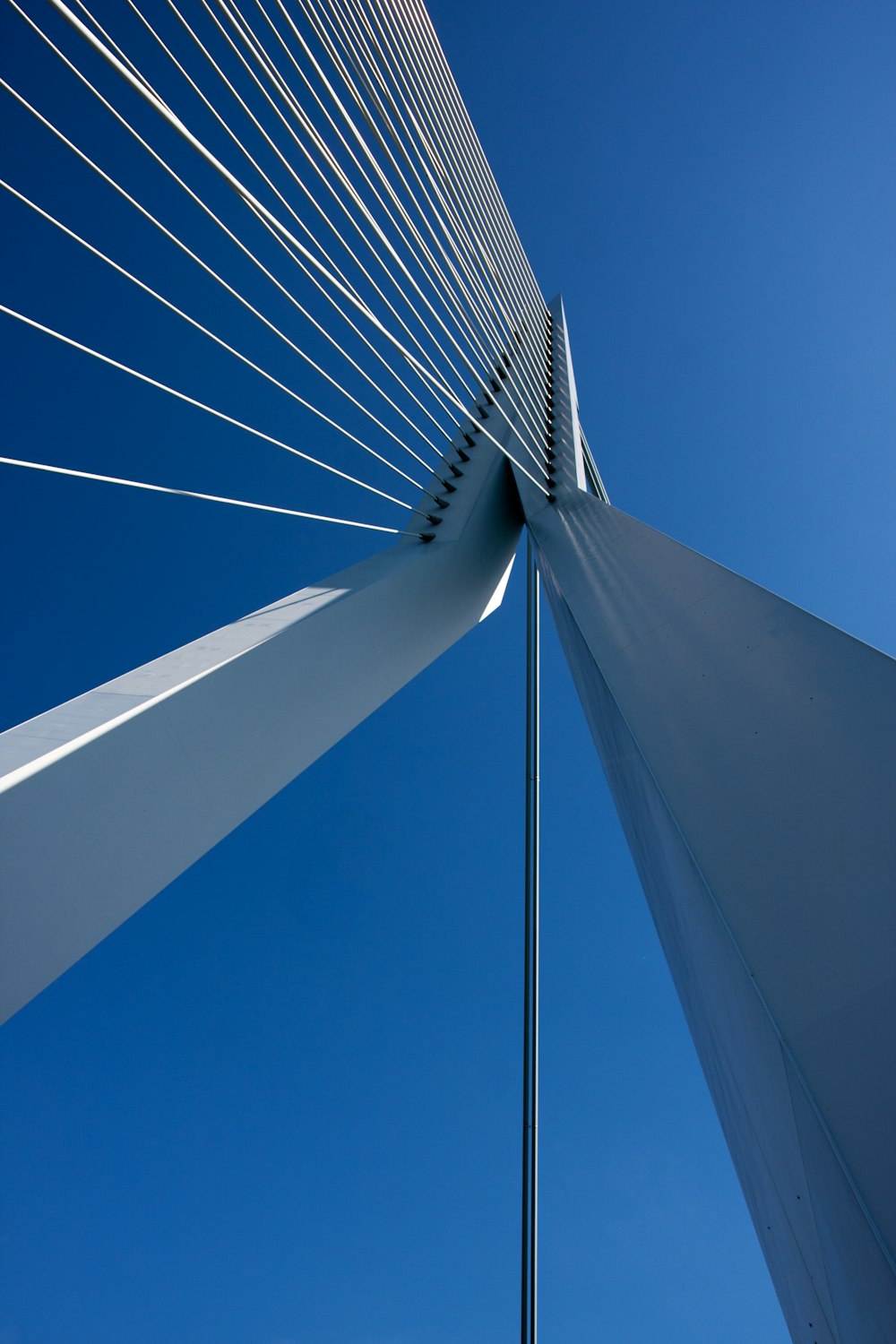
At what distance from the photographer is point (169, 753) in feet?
5.80

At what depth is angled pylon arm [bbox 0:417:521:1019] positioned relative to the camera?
4.71 feet

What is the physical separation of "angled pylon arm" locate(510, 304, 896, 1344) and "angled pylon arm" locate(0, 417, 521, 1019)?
2.98 feet

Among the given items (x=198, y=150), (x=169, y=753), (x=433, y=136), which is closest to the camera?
(x=198, y=150)

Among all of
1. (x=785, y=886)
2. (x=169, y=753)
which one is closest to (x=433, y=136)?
(x=169, y=753)

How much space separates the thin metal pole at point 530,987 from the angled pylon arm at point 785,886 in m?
0.87

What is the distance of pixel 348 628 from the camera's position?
2600mm

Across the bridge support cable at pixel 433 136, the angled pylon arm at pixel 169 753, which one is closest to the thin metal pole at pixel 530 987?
the angled pylon arm at pixel 169 753

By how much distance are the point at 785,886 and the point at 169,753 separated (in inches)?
50.4

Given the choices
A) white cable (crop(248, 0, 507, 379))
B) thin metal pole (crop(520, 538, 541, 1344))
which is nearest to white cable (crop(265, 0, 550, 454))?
white cable (crop(248, 0, 507, 379))

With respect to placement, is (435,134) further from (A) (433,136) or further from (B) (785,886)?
(B) (785,886)

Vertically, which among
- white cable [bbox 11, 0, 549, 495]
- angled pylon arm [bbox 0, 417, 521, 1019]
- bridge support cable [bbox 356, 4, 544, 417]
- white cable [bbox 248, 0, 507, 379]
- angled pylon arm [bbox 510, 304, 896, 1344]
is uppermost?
bridge support cable [bbox 356, 4, 544, 417]

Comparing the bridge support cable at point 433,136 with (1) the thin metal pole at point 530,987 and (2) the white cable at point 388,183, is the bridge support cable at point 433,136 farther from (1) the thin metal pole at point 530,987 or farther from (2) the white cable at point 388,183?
(1) the thin metal pole at point 530,987

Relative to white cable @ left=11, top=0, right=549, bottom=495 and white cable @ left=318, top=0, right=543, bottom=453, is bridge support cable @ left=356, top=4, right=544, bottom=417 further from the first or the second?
white cable @ left=11, top=0, right=549, bottom=495

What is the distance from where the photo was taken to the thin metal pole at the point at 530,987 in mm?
2297
